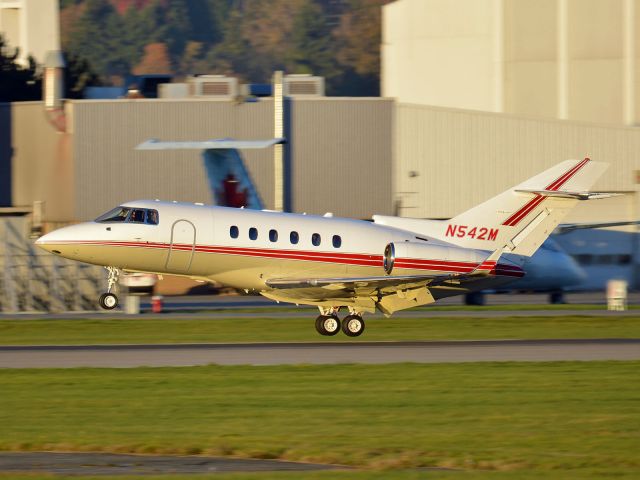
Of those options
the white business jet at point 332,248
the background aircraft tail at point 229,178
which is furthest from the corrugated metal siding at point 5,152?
the white business jet at point 332,248

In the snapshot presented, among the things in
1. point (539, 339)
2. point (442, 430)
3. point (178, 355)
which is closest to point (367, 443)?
point (442, 430)

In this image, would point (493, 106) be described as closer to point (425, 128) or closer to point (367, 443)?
Result: point (425, 128)

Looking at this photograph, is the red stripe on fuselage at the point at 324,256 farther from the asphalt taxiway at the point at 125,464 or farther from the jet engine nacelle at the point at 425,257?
the asphalt taxiway at the point at 125,464

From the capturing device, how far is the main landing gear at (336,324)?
27891mm

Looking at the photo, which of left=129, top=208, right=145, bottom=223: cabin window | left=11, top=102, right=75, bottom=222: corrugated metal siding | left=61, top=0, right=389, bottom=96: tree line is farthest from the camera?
left=61, top=0, right=389, bottom=96: tree line

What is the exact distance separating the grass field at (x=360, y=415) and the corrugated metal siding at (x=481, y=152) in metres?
28.9

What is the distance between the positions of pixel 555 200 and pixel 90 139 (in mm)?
28731

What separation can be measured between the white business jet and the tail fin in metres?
0.03

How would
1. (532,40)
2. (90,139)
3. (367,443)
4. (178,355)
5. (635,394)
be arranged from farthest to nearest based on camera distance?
(532,40)
(90,139)
(178,355)
(635,394)
(367,443)

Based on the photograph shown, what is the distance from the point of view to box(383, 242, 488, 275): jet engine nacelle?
27688 millimetres

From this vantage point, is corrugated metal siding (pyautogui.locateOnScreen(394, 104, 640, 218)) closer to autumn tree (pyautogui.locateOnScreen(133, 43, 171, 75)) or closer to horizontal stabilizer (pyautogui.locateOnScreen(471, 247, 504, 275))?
horizontal stabilizer (pyautogui.locateOnScreen(471, 247, 504, 275))

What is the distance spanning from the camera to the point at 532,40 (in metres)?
57.1

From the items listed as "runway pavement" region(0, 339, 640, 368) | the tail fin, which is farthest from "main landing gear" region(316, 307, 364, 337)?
the tail fin

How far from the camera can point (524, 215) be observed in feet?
93.1
